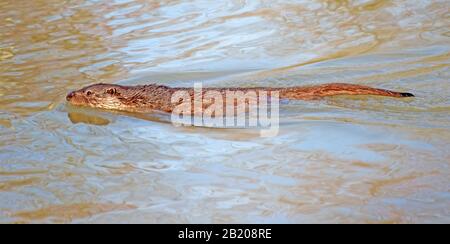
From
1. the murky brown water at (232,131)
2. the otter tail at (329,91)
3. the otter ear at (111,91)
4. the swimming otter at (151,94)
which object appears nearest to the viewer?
the murky brown water at (232,131)

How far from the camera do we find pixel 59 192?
4.95 meters

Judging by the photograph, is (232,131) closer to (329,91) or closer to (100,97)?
(329,91)

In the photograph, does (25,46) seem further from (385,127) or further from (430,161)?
(430,161)

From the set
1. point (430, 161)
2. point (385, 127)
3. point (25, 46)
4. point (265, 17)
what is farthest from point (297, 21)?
point (430, 161)

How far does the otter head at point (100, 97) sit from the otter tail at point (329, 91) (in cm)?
153

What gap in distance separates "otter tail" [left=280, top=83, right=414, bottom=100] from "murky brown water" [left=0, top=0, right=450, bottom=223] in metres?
0.08

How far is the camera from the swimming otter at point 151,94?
266 inches

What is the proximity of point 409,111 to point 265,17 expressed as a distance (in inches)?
166

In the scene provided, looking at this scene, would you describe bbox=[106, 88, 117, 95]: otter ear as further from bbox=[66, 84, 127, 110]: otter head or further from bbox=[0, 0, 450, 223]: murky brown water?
bbox=[0, 0, 450, 223]: murky brown water

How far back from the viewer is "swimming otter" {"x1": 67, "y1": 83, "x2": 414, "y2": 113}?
22.2 feet

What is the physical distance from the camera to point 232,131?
6059 mm

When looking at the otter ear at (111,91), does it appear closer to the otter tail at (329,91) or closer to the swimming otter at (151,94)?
the swimming otter at (151,94)

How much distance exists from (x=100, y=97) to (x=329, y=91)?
214 cm

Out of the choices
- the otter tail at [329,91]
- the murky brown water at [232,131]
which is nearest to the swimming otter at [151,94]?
the otter tail at [329,91]
